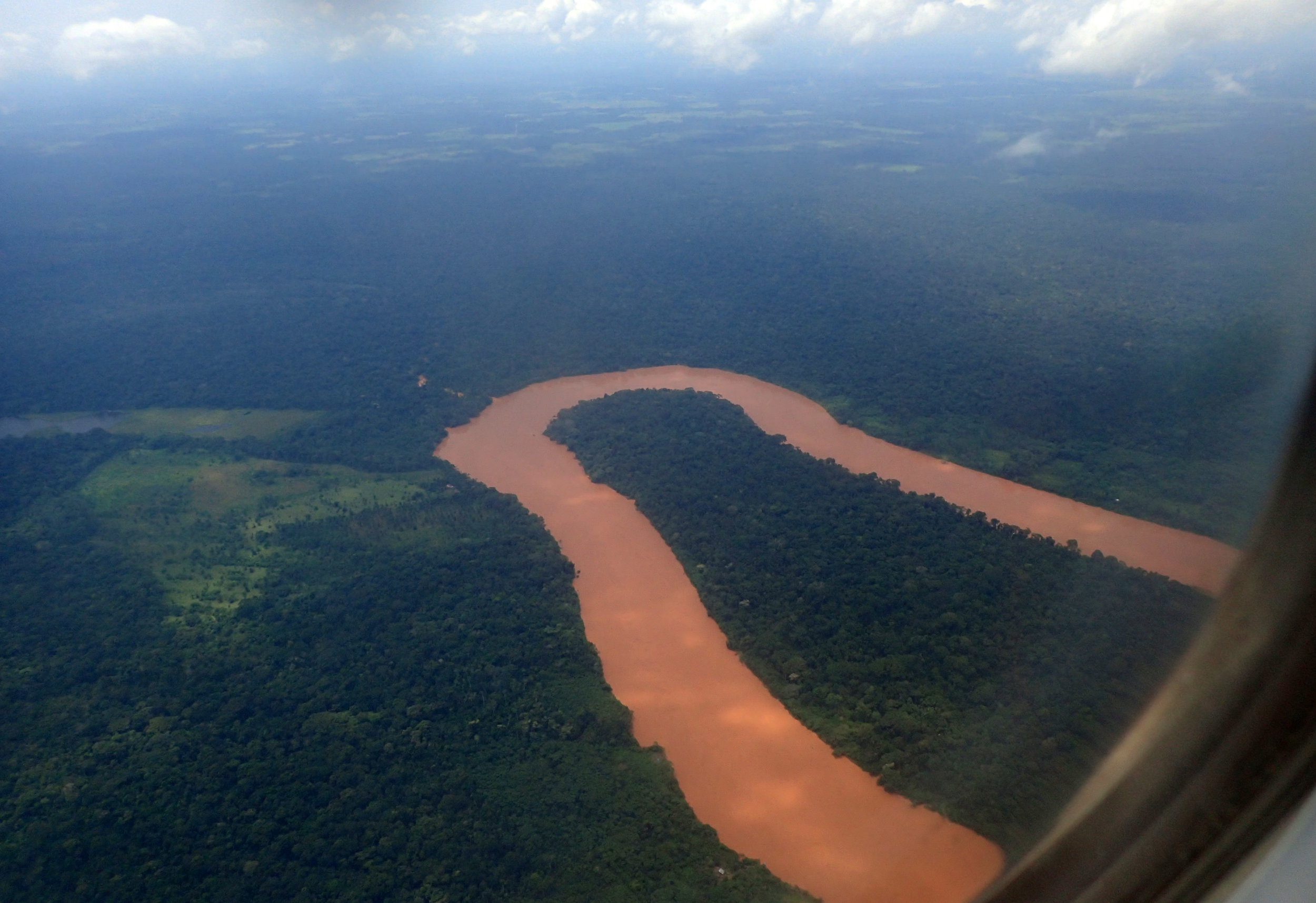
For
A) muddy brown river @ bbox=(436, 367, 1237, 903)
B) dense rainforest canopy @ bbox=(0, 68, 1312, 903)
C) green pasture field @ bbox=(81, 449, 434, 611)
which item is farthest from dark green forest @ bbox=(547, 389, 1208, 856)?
green pasture field @ bbox=(81, 449, 434, 611)

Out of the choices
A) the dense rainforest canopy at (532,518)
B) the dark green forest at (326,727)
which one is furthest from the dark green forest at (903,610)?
the dark green forest at (326,727)

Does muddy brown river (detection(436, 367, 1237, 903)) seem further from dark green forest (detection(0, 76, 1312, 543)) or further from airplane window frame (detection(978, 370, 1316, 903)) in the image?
dark green forest (detection(0, 76, 1312, 543))

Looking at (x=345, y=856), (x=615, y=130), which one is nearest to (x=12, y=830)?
(x=345, y=856)

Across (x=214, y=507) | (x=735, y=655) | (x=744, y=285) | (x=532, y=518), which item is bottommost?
(x=214, y=507)

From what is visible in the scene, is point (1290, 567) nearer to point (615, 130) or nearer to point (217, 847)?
point (217, 847)

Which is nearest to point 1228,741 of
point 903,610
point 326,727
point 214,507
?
point 903,610

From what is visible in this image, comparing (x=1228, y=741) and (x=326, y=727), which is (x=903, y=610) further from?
(x=1228, y=741)
